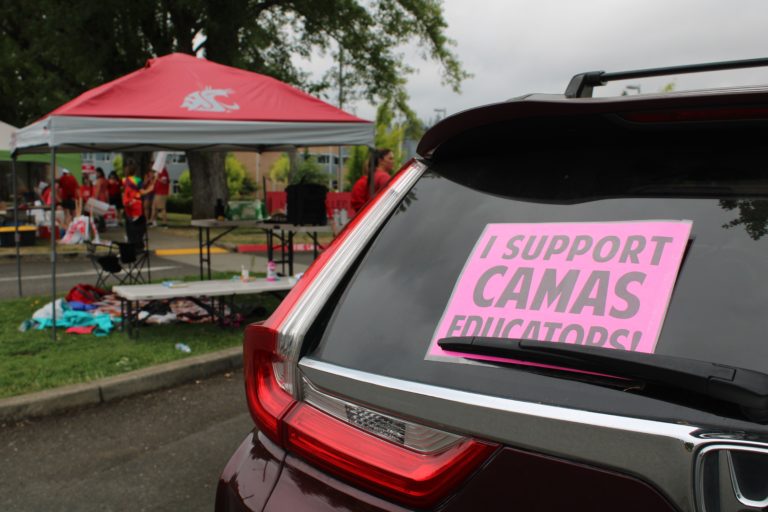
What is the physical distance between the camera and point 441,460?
110cm

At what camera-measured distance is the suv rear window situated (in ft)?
3.36

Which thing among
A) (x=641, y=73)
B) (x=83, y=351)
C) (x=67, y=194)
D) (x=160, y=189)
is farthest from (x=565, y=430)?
(x=160, y=189)

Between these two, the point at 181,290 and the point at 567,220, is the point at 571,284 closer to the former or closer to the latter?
the point at 567,220

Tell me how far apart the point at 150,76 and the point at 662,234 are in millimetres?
7309

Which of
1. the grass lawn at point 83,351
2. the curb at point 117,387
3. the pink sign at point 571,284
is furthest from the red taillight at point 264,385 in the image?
the grass lawn at point 83,351

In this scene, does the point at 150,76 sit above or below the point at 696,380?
above

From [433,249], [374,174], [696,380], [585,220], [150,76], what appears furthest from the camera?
[374,174]

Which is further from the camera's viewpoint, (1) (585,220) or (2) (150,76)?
(2) (150,76)

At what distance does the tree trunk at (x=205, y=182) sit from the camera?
59.3 feet

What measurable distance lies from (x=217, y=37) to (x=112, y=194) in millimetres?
7837

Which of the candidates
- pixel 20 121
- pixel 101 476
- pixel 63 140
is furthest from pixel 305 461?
pixel 20 121

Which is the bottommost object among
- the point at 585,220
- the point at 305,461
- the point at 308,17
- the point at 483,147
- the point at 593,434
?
the point at 305,461

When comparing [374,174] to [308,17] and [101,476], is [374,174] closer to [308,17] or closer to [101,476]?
[101,476]

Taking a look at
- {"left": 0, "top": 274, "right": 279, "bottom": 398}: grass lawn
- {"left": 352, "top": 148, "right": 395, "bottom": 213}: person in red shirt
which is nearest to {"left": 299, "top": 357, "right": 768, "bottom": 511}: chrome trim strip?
{"left": 0, "top": 274, "right": 279, "bottom": 398}: grass lawn
